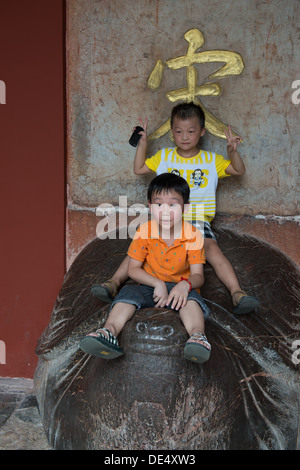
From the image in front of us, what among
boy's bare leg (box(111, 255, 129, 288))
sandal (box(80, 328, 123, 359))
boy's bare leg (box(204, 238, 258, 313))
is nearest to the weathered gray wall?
boy's bare leg (box(204, 238, 258, 313))

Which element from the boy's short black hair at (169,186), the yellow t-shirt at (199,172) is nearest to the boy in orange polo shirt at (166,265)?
the boy's short black hair at (169,186)

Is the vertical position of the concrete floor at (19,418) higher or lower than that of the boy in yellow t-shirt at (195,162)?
lower

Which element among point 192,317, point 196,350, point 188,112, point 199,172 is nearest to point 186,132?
point 188,112

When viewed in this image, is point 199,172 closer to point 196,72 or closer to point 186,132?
point 186,132

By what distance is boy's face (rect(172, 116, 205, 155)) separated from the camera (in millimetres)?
2801

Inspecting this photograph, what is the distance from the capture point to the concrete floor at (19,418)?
2.55m

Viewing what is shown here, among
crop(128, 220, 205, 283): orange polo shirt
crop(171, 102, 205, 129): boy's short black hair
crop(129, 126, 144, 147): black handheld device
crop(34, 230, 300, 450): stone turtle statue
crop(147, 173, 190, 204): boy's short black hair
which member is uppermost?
crop(171, 102, 205, 129): boy's short black hair

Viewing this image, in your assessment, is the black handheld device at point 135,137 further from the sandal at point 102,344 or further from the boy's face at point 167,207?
the sandal at point 102,344

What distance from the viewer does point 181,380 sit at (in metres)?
1.94

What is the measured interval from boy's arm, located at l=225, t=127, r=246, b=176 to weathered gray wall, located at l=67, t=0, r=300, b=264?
0.82 feet

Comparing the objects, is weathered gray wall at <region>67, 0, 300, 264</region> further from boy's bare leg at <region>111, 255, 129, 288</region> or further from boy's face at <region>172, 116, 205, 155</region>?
boy's bare leg at <region>111, 255, 129, 288</region>

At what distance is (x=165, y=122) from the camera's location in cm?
312

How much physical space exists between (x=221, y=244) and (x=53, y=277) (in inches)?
43.9

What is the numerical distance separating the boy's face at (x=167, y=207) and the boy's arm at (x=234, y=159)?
23.5 inches
